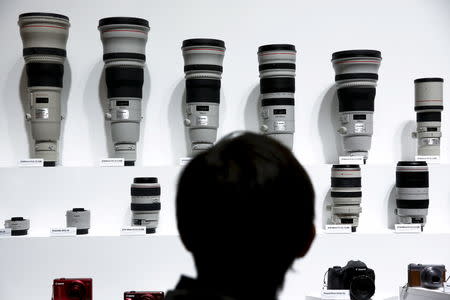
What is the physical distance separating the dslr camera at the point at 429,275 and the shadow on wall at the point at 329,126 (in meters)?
1.01

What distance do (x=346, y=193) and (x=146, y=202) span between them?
3.01 feet

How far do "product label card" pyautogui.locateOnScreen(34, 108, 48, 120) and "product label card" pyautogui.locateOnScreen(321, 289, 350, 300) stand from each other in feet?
5.17

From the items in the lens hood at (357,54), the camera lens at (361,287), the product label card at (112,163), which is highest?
the lens hood at (357,54)

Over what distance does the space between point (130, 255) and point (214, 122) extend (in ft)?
2.48

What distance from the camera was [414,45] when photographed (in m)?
3.89

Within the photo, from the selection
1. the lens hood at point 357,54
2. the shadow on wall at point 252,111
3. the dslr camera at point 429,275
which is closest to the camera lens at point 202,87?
the shadow on wall at point 252,111

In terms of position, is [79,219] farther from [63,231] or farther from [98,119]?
[98,119]

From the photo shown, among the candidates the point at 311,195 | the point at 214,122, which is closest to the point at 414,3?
the point at 214,122

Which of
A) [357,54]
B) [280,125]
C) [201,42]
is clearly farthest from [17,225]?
[357,54]

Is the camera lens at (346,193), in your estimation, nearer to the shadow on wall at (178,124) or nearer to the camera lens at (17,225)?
the shadow on wall at (178,124)

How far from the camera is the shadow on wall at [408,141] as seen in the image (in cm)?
384

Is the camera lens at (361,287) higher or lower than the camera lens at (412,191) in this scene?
lower

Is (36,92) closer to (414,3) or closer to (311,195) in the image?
(414,3)

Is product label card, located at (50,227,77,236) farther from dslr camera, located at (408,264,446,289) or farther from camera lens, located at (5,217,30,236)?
dslr camera, located at (408,264,446,289)
